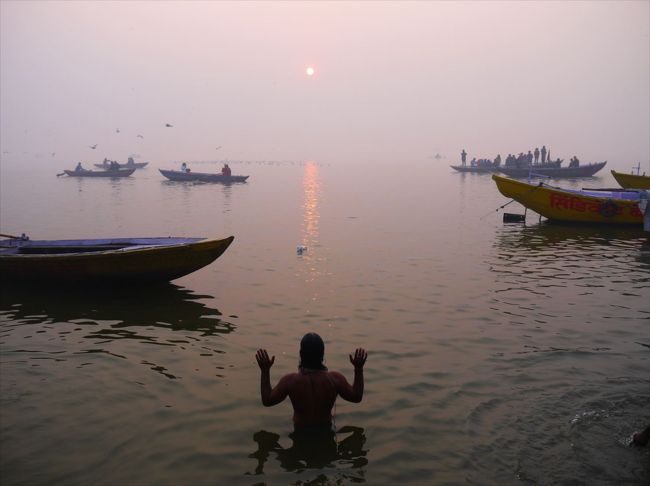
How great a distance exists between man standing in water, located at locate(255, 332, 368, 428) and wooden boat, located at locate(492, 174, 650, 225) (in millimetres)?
19686

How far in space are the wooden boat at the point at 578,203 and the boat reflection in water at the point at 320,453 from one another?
62.8ft

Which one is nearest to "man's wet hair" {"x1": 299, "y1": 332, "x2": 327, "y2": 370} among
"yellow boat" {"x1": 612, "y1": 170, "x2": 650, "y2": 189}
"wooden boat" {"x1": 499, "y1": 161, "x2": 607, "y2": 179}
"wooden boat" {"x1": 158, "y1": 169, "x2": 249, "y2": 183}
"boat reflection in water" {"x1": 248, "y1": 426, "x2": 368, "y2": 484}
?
"boat reflection in water" {"x1": 248, "y1": 426, "x2": 368, "y2": 484}

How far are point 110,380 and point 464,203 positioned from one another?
30.0m

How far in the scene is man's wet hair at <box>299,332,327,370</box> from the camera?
4969mm

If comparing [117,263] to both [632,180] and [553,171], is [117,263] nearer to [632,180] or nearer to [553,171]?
Result: [632,180]

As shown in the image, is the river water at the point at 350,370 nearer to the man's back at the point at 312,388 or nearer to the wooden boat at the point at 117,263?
the wooden boat at the point at 117,263

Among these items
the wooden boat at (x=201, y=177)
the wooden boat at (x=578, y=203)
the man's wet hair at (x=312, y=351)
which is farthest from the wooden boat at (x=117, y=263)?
the wooden boat at (x=201, y=177)

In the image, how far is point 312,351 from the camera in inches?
197

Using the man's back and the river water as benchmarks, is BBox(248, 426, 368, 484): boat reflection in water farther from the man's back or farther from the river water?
the man's back

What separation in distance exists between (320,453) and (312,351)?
129 cm

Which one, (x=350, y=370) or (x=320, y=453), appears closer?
(x=320, y=453)

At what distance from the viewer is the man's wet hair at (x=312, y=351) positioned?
16.3ft

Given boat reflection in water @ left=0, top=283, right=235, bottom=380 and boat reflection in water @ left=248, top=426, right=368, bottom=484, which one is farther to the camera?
boat reflection in water @ left=0, top=283, right=235, bottom=380

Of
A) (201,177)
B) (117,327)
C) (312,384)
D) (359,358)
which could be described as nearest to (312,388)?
(312,384)
